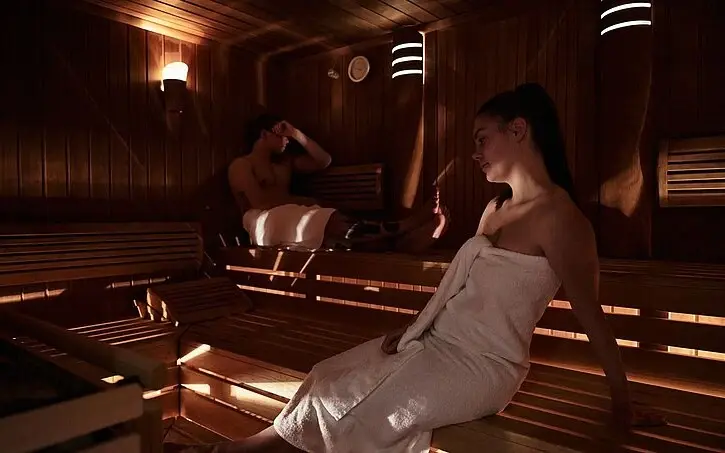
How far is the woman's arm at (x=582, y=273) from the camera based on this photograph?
162cm

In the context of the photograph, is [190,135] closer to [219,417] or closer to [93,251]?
[93,251]

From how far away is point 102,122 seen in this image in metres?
3.56

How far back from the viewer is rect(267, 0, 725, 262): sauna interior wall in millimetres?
2898

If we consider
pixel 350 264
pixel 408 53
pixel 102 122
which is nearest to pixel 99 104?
pixel 102 122

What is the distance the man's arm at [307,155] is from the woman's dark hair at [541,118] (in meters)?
2.54

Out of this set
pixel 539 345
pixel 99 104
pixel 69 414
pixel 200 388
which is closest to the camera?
pixel 69 414

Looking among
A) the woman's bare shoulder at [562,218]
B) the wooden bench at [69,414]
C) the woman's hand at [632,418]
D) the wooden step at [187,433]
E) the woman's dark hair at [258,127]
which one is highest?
the woman's dark hair at [258,127]

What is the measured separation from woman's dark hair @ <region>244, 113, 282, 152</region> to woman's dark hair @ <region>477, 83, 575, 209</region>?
105 inches

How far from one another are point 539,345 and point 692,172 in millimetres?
1304

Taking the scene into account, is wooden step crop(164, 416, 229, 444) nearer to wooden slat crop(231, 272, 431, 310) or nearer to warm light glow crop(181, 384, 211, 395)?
warm light glow crop(181, 384, 211, 395)

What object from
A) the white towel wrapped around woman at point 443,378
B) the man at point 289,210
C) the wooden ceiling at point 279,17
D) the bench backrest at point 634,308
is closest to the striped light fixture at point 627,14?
the wooden ceiling at point 279,17

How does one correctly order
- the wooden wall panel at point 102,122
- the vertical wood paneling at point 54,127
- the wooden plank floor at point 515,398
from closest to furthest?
the wooden plank floor at point 515,398, the wooden wall panel at point 102,122, the vertical wood paneling at point 54,127

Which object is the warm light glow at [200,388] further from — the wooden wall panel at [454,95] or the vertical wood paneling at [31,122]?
the wooden wall panel at [454,95]

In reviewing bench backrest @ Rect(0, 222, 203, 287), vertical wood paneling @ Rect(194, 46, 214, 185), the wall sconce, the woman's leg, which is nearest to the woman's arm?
the woman's leg
